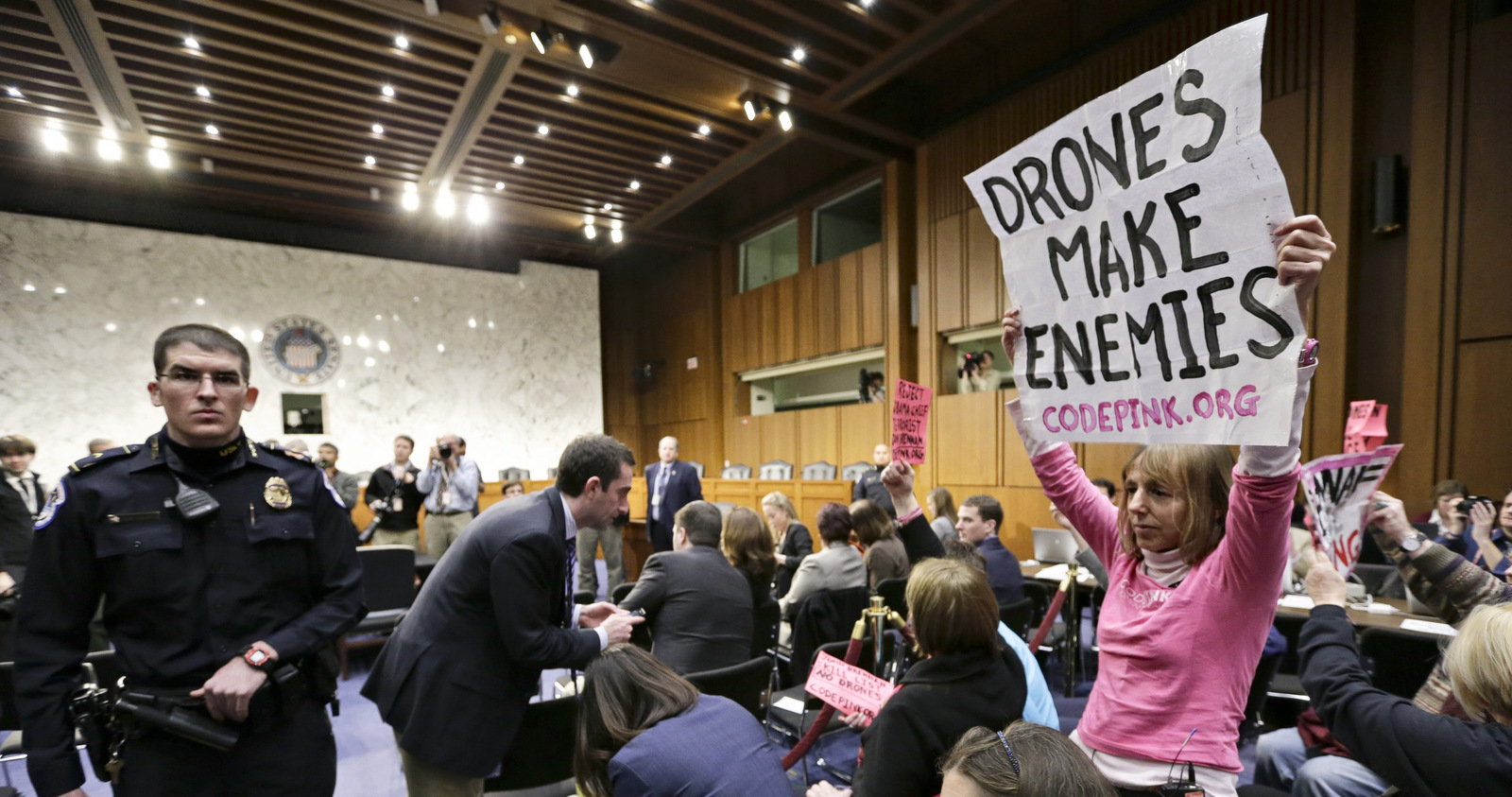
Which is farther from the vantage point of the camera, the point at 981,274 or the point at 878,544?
the point at 981,274

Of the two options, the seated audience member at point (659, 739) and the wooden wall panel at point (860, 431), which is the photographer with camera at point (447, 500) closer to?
the wooden wall panel at point (860, 431)

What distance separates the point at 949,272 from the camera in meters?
7.27

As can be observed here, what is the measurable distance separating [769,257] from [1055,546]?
7.02m

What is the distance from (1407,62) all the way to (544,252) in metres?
10.5

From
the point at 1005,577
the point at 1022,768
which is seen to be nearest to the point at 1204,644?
the point at 1022,768

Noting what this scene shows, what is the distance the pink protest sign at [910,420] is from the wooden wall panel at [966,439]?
16.4 feet

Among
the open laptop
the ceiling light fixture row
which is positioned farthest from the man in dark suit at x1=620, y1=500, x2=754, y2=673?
the ceiling light fixture row

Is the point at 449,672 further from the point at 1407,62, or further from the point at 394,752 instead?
the point at 1407,62

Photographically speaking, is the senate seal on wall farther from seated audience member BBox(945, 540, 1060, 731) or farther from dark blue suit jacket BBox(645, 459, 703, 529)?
seated audience member BBox(945, 540, 1060, 731)

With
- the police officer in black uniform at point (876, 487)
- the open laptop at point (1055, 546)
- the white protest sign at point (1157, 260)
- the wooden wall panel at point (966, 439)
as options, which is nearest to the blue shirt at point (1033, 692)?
the white protest sign at point (1157, 260)

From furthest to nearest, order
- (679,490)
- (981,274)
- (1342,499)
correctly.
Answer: (981,274) → (679,490) → (1342,499)

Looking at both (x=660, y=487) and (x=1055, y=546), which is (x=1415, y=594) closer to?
(x=1055, y=546)

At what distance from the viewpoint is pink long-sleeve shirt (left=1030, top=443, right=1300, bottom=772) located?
1018 mm

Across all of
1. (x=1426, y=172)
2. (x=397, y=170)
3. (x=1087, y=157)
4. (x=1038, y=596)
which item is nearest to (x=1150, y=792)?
(x=1087, y=157)
